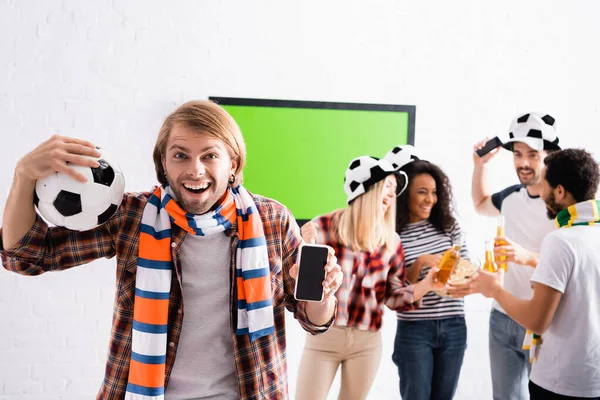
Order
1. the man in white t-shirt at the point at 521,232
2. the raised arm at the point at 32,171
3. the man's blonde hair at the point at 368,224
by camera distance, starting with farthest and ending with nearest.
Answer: the man in white t-shirt at the point at 521,232, the man's blonde hair at the point at 368,224, the raised arm at the point at 32,171

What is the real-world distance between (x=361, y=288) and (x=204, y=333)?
1173mm

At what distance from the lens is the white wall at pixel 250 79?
2.95 meters

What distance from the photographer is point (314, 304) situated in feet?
5.21

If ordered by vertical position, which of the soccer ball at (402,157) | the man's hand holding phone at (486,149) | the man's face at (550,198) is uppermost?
the man's hand holding phone at (486,149)

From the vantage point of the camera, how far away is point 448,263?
2447 millimetres

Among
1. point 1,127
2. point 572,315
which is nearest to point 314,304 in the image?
point 572,315

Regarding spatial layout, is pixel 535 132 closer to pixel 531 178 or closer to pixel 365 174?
pixel 531 178

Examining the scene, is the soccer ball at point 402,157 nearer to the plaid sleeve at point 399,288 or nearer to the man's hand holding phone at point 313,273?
the plaid sleeve at point 399,288

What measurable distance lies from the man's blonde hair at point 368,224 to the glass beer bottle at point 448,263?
0.79 feet

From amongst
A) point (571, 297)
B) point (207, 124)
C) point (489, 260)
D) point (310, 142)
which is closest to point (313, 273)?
point (207, 124)

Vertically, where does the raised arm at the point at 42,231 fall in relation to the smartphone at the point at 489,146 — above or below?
below

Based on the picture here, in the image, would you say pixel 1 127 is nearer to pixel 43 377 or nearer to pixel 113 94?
pixel 113 94

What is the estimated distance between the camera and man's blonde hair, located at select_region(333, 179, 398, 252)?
2.53 metres

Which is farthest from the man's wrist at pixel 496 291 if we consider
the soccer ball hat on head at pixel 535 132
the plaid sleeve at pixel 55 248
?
the plaid sleeve at pixel 55 248
